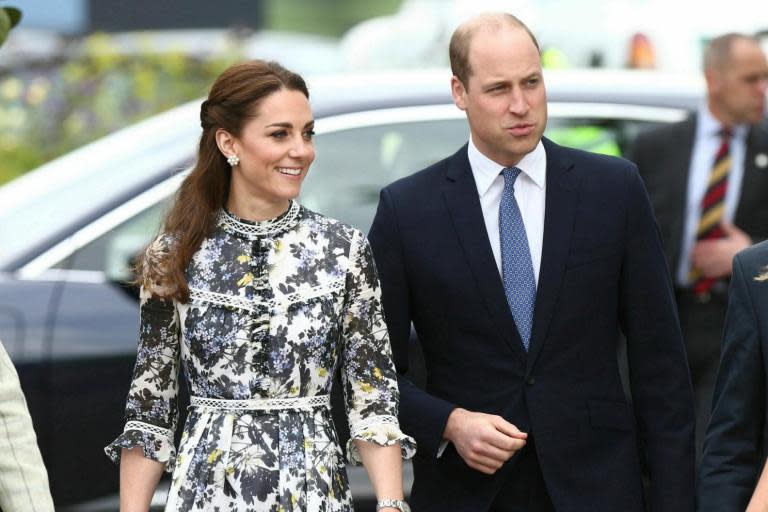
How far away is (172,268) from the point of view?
3822mm

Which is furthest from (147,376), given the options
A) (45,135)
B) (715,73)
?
(45,135)

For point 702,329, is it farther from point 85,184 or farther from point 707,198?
point 85,184

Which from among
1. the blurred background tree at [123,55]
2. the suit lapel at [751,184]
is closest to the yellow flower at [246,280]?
the suit lapel at [751,184]

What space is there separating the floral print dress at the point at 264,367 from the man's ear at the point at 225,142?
0.14 metres

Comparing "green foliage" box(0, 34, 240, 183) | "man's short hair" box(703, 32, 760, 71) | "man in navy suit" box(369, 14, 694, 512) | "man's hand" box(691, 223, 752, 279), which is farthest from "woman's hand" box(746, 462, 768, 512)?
"green foliage" box(0, 34, 240, 183)

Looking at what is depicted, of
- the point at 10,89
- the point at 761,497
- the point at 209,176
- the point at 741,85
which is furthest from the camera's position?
the point at 10,89

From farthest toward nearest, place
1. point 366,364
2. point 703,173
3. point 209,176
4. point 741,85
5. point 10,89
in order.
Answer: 1. point 10,89
2. point 741,85
3. point 703,173
4. point 209,176
5. point 366,364

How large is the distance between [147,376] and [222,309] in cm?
22

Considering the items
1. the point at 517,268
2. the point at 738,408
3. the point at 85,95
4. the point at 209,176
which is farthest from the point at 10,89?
the point at 738,408

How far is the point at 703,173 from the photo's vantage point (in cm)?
608

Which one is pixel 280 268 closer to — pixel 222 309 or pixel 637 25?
pixel 222 309

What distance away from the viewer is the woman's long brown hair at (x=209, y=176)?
12.6 ft

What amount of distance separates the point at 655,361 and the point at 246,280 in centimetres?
95

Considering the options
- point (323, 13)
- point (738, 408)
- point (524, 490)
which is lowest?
point (524, 490)
